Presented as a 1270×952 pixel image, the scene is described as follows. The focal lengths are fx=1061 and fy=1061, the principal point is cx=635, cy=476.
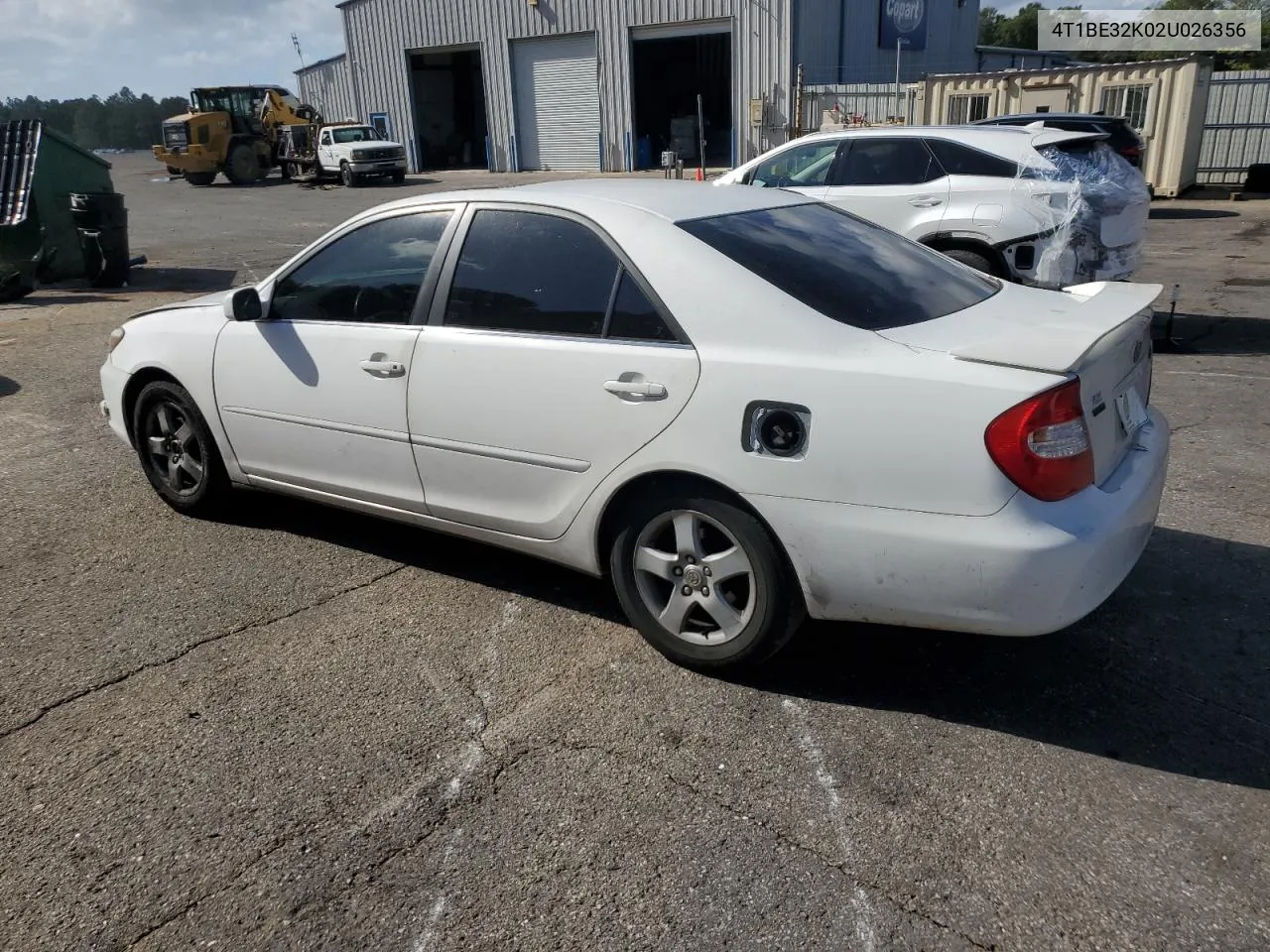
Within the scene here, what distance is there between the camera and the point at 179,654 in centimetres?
386

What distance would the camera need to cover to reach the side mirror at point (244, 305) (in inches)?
177

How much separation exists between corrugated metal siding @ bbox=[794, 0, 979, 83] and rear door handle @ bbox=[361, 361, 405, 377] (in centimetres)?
2796

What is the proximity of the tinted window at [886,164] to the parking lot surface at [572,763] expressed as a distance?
16.0 feet

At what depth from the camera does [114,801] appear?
3018 millimetres

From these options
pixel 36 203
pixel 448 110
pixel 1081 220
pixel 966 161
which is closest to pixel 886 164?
pixel 966 161

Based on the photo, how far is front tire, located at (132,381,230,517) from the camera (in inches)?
194

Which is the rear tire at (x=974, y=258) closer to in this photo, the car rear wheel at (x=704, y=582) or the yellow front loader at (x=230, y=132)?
the car rear wheel at (x=704, y=582)

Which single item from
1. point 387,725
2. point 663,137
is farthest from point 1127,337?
point 663,137

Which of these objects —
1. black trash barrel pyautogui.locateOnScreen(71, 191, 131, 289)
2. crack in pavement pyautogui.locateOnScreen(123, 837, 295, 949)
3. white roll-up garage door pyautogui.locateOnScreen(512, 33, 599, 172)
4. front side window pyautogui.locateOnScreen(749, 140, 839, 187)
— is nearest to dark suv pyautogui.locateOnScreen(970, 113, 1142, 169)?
front side window pyautogui.locateOnScreen(749, 140, 839, 187)

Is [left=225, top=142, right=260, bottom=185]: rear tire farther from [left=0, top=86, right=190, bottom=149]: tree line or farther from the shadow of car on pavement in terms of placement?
[left=0, top=86, right=190, bottom=149]: tree line

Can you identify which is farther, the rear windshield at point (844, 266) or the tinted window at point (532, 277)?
the tinted window at point (532, 277)

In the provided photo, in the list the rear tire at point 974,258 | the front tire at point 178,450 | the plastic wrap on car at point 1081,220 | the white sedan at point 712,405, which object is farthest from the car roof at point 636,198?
the rear tire at point 974,258

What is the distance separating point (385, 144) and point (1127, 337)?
31.8 m

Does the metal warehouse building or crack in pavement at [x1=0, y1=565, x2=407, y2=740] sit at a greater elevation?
the metal warehouse building
